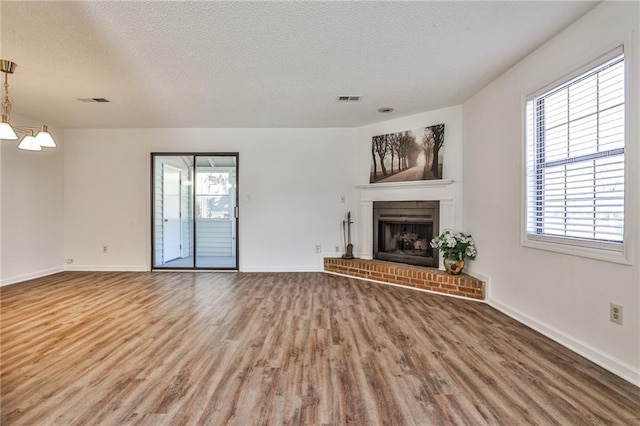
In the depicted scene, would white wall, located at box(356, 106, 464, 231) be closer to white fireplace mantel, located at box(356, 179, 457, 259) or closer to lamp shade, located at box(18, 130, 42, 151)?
white fireplace mantel, located at box(356, 179, 457, 259)

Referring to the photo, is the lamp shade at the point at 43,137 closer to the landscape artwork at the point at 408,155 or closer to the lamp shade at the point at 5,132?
the lamp shade at the point at 5,132

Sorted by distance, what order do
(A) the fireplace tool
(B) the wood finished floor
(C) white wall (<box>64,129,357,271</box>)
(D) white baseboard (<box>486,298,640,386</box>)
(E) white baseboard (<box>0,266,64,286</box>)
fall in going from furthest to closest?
(C) white wall (<box>64,129,357,271</box>), (A) the fireplace tool, (E) white baseboard (<box>0,266,64,286</box>), (D) white baseboard (<box>486,298,640,386</box>), (B) the wood finished floor

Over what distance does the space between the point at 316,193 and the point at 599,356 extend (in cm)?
406

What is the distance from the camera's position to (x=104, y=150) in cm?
540

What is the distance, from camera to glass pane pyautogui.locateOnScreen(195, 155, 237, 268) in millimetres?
5480

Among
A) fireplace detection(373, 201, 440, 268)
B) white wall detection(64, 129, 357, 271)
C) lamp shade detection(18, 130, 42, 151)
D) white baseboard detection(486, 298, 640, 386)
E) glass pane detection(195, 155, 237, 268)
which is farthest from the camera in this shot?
glass pane detection(195, 155, 237, 268)

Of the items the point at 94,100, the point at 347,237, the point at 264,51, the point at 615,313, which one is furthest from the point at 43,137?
the point at 615,313

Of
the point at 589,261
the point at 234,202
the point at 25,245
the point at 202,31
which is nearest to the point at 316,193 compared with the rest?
the point at 234,202

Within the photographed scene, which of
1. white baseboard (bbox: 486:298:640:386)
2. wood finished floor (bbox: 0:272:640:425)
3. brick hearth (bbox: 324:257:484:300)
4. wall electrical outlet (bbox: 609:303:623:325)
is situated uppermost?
wall electrical outlet (bbox: 609:303:623:325)

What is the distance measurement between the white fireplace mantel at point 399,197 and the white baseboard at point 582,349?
158 cm

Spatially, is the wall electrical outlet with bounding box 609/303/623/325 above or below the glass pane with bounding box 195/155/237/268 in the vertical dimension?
below

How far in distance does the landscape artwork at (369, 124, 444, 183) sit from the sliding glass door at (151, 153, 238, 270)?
8.29ft

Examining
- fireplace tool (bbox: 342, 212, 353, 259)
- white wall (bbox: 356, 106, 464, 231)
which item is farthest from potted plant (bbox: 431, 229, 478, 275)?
fireplace tool (bbox: 342, 212, 353, 259)

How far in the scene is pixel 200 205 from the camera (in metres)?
5.54
